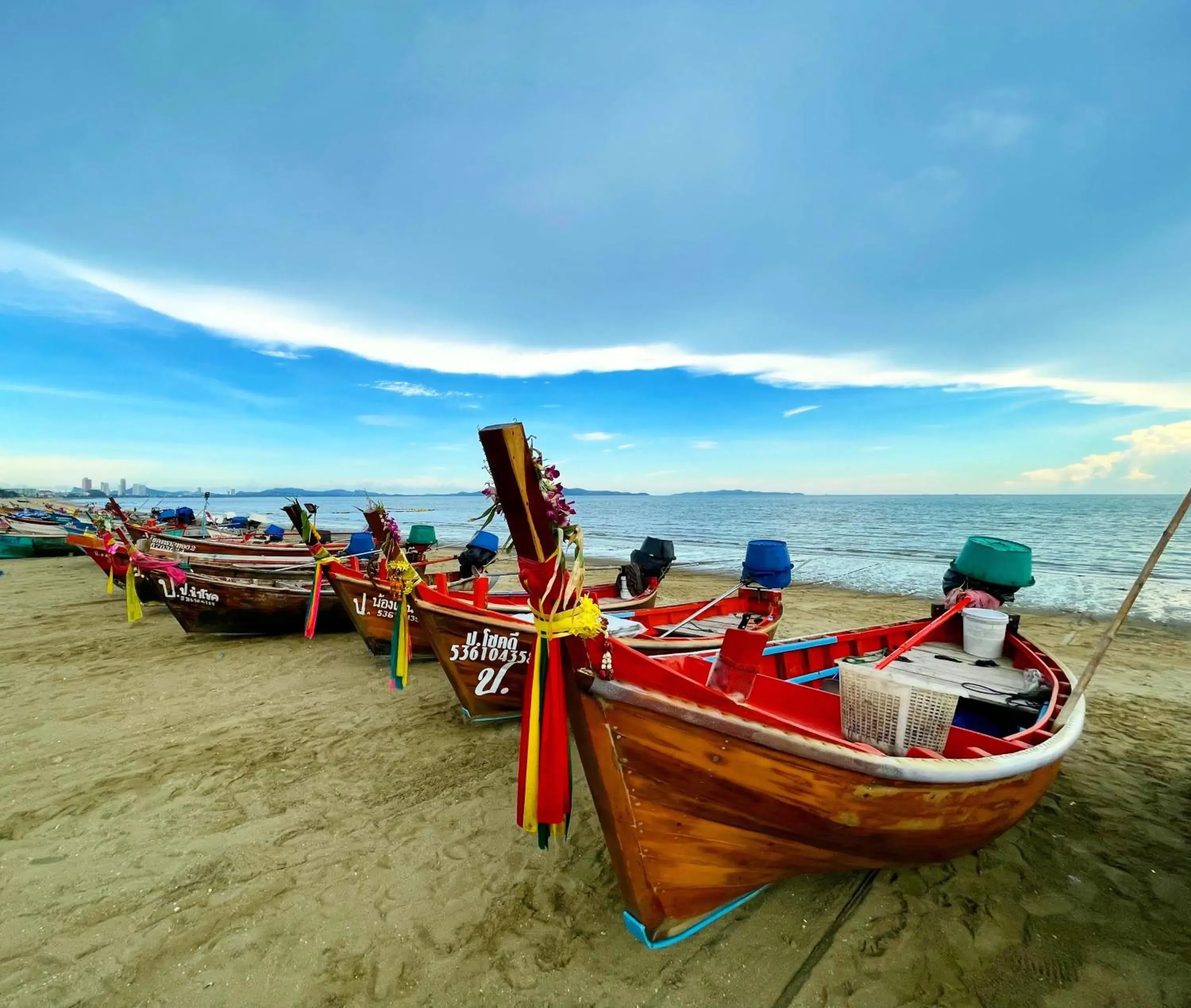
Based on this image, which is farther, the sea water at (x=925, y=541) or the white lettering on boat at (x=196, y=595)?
the sea water at (x=925, y=541)

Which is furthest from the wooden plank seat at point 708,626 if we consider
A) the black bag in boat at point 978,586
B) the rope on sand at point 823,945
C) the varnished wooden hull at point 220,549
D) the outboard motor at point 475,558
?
the varnished wooden hull at point 220,549

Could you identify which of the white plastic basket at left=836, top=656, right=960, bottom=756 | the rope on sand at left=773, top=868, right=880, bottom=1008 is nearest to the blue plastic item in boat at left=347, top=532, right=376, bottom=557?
the white plastic basket at left=836, top=656, right=960, bottom=756

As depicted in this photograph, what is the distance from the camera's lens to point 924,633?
A: 5.15m

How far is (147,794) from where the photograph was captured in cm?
458

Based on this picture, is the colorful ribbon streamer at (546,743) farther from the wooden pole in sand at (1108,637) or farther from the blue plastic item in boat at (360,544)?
the blue plastic item in boat at (360,544)

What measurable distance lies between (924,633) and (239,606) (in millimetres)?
10869

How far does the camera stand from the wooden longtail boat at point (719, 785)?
243 cm

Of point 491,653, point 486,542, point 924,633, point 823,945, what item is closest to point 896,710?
point 823,945

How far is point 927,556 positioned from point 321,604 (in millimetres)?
27674

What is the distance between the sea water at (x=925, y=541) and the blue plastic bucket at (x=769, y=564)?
4566 mm

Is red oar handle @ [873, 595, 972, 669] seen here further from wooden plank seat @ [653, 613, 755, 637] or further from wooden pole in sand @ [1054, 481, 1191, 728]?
wooden plank seat @ [653, 613, 755, 637]

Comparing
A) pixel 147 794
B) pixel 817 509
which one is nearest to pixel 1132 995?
pixel 147 794

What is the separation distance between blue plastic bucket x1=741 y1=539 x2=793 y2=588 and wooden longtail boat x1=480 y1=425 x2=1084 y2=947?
14.2 ft

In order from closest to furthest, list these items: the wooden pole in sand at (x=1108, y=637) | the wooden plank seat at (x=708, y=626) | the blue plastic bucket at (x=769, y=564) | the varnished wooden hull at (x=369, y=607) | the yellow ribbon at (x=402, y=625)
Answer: the wooden pole in sand at (x=1108, y=637) → the yellow ribbon at (x=402, y=625) → the wooden plank seat at (x=708, y=626) → the blue plastic bucket at (x=769, y=564) → the varnished wooden hull at (x=369, y=607)
